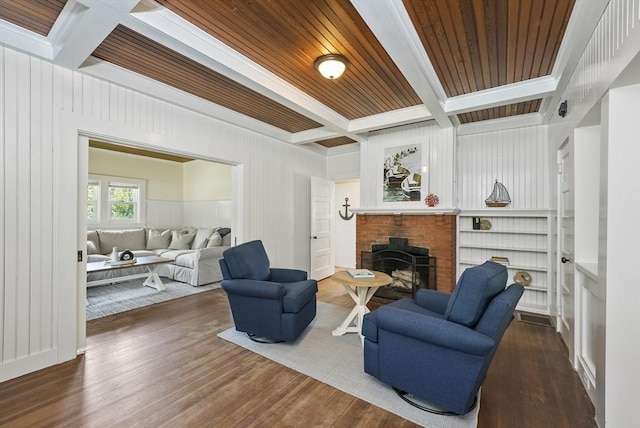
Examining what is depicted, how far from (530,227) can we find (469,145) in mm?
1517

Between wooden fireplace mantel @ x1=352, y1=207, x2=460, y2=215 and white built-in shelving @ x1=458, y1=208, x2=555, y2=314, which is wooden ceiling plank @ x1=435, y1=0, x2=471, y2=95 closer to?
wooden fireplace mantel @ x1=352, y1=207, x2=460, y2=215

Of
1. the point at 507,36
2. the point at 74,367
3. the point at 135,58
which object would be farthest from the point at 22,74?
the point at 507,36

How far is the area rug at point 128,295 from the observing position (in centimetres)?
391

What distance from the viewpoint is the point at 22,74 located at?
7.66 ft

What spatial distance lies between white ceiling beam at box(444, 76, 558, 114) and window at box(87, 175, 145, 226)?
23.3 ft

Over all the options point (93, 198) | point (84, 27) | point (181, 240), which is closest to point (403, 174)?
point (84, 27)

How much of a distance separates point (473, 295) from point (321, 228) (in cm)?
404

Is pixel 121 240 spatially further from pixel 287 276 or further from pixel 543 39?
pixel 543 39

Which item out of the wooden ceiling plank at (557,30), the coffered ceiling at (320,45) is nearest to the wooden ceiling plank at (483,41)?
the coffered ceiling at (320,45)

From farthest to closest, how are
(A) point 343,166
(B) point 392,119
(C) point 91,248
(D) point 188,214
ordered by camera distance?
(D) point 188,214, (A) point 343,166, (C) point 91,248, (B) point 392,119

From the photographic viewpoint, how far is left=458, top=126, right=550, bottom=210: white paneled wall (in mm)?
4023

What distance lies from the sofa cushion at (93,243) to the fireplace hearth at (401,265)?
17.2 feet

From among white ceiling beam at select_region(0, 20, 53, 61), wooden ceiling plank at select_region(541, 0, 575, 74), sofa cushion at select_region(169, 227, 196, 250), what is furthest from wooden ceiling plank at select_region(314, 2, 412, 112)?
sofa cushion at select_region(169, 227, 196, 250)

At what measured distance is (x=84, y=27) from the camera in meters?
2.03
